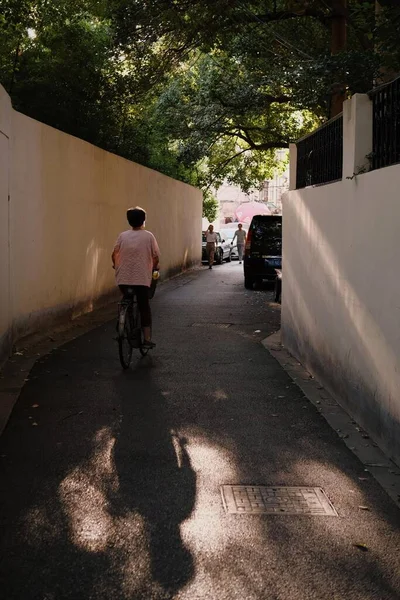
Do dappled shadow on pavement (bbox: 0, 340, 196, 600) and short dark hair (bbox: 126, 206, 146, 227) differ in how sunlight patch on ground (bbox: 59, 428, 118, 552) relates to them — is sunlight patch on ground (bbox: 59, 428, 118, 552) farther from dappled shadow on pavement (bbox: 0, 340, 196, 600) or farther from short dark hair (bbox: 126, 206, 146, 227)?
short dark hair (bbox: 126, 206, 146, 227)

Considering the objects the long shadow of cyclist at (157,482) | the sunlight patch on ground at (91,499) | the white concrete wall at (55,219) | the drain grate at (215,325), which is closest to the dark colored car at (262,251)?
the white concrete wall at (55,219)

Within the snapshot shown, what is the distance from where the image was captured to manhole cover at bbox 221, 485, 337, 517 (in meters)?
4.87

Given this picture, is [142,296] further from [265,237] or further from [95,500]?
[265,237]

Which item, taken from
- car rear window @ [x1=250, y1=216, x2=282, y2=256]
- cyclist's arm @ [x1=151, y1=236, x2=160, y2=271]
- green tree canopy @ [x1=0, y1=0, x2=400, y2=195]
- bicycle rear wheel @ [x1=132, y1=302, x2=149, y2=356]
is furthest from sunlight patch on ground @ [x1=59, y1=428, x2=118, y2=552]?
car rear window @ [x1=250, y1=216, x2=282, y2=256]

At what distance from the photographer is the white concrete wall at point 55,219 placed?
998cm

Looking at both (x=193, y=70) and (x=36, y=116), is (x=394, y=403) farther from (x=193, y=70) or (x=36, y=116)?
(x=193, y=70)

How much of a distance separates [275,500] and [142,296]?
5.05m

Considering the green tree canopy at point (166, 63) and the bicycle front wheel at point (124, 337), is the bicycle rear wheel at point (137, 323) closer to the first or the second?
the bicycle front wheel at point (124, 337)

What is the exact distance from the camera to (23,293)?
35.0 ft

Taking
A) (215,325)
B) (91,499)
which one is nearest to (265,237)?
(215,325)

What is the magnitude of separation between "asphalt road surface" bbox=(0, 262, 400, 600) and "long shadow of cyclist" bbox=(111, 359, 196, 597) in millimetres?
13

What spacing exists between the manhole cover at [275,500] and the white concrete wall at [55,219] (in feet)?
15.6

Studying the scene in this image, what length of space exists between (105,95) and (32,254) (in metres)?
10.1

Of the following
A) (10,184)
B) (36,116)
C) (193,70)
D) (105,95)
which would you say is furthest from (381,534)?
(193,70)
